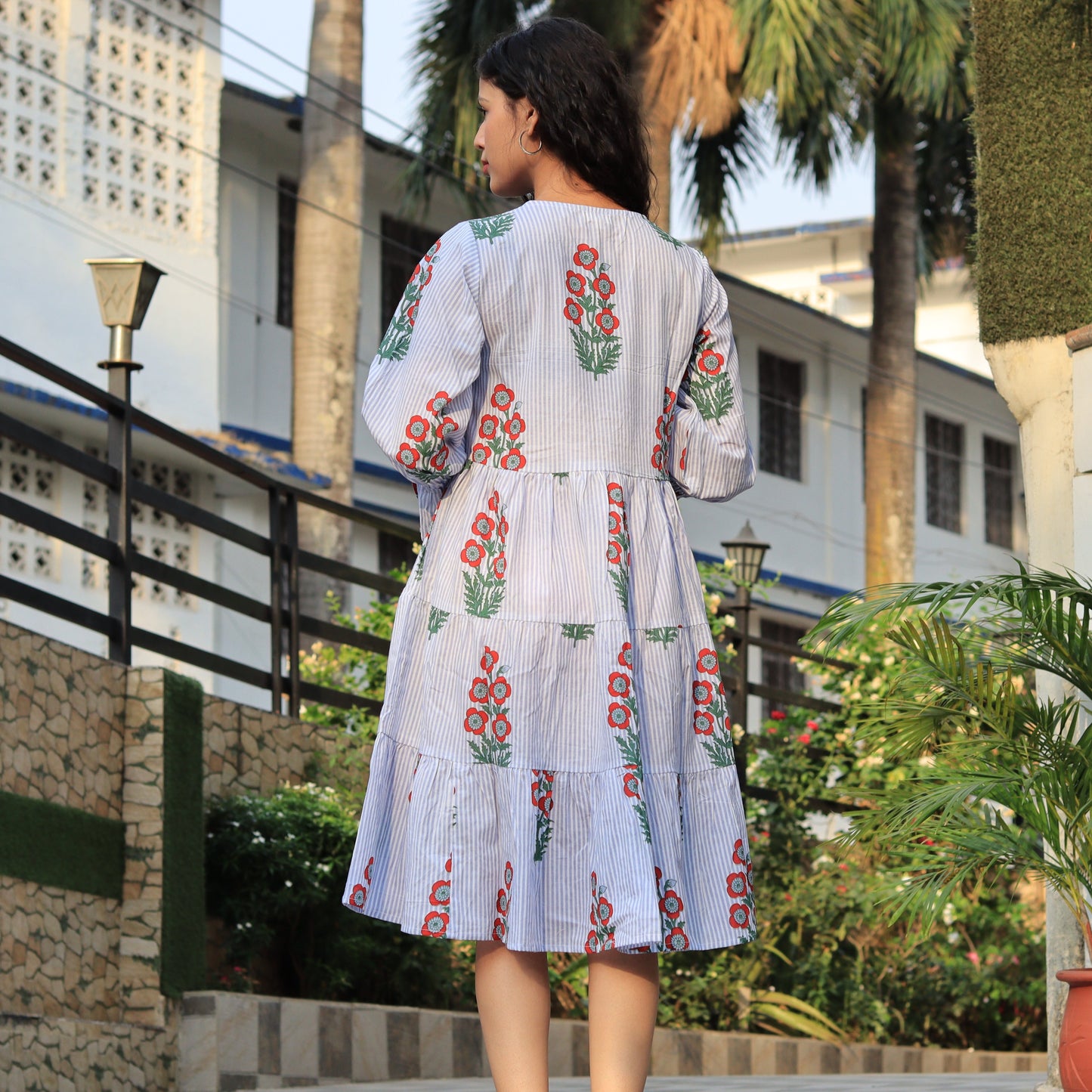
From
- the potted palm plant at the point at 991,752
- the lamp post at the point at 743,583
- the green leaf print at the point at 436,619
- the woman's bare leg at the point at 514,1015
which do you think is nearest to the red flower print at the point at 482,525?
the green leaf print at the point at 436,619

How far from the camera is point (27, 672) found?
5.39 metres

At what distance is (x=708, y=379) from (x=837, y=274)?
24834 millimetres

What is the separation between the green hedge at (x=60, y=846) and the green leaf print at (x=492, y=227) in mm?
2766

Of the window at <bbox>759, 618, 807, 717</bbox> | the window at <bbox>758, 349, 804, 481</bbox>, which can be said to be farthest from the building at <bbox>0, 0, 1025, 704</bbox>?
the window at <bbox>759, 618, 807, 717</bbox>

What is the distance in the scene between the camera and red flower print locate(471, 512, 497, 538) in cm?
303

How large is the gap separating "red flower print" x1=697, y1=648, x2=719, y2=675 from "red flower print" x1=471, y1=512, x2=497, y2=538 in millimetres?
416

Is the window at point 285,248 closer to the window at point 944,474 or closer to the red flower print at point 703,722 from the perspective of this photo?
the window at point 944,474

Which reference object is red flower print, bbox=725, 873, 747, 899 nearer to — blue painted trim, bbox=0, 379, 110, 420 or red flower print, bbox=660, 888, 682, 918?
red flower print, bbox=660, 888, 682, 918

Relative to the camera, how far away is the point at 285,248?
16.1 meters

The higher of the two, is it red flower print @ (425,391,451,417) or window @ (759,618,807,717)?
window @ (759,618,807,717)

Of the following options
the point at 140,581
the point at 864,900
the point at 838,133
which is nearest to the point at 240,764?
the point at 864,900

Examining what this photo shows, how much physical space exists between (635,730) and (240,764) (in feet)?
13.6

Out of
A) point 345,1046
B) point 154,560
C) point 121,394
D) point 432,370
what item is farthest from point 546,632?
point 154,560

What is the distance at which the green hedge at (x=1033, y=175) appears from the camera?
21.2 ft
